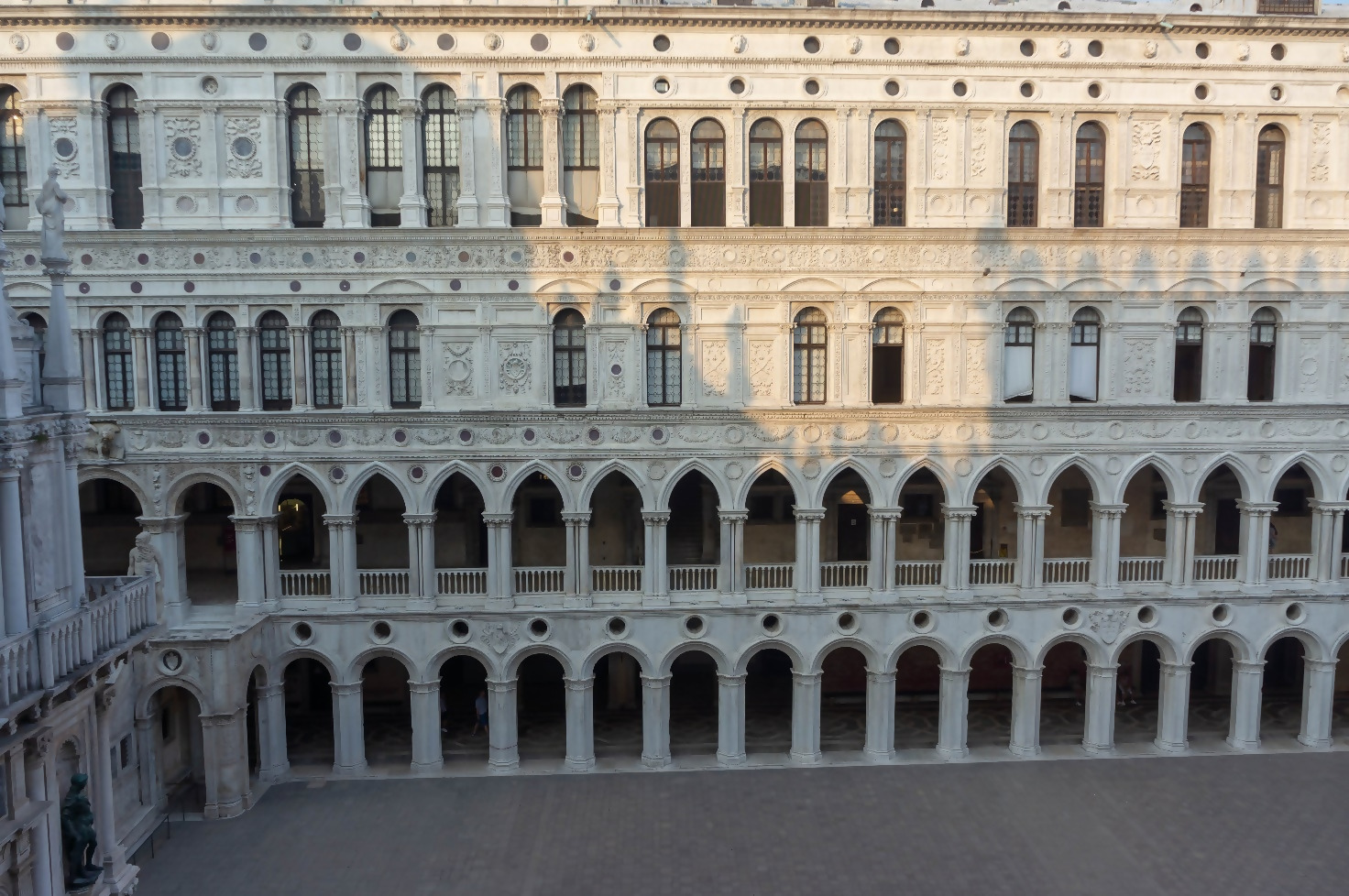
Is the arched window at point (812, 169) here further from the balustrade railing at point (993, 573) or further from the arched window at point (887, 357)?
the balustrade railing at point (993, 573)

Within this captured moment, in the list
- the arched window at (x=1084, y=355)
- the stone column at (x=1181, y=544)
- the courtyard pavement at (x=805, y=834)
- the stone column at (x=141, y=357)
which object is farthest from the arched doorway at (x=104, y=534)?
the stone column at (x=1181, y=544)

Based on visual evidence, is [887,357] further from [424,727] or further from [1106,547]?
[424,727]

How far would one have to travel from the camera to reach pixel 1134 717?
29016mm

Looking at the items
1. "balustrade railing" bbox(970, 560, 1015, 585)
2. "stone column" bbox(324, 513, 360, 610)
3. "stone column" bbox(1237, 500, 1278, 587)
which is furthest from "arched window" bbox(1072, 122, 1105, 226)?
"stone column" bbox(324, 513, 360, 610)

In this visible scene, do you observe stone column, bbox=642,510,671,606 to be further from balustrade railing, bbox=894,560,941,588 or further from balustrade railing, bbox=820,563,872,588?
balustrade railing, bbox=894,560,941,588

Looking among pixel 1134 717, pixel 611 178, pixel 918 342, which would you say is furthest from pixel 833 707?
pixel 611 178

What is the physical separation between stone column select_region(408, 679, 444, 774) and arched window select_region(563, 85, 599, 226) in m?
12.2

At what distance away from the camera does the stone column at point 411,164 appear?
24.3 m

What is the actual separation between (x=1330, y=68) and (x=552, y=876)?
27.0 metres

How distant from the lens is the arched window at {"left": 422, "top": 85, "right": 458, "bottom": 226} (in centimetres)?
2461

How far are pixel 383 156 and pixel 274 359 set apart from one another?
5.68 m

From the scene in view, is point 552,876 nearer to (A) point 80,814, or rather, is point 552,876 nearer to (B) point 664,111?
(A) point 80,814

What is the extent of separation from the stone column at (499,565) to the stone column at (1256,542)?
62.9 feet

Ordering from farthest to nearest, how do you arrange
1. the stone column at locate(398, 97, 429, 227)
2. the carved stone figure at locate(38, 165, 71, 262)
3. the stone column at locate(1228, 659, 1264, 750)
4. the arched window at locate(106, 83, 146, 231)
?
the stone column at locate(1228, 659, 1264, 750), the stone column at locate(398, 97, 429, 227), the arched window at locate(106, 83, 146, 231), the carved stone figure at locate(38, 165, 71, 262)
